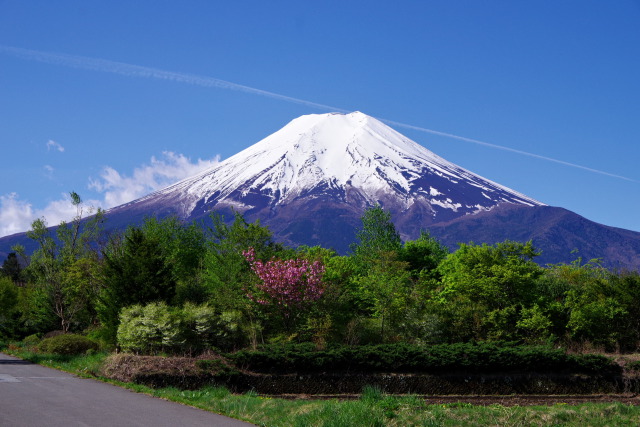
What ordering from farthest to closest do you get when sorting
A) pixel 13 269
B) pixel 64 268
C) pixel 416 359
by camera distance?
pixel 13 269 → pixel 64 268 → pixel 416 359

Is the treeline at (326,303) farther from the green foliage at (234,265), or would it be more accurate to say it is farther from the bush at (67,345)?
the bush at (67,345)

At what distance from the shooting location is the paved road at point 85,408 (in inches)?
476

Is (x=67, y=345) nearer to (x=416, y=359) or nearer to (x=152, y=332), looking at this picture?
(x=152, y=332)

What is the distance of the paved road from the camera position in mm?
12086

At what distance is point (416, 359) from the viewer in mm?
27250

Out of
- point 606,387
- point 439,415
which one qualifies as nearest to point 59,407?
point 439,415

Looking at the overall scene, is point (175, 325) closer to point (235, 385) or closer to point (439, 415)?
point (235, 385)

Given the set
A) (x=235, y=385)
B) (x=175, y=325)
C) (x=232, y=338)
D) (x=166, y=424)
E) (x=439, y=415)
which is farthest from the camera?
(x=232, y=338)

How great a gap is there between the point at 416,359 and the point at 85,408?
1653cm

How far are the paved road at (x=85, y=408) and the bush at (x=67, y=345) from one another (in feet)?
32.0

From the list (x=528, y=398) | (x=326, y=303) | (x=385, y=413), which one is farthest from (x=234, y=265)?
(x=385, y=413)

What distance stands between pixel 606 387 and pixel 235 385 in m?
16.3

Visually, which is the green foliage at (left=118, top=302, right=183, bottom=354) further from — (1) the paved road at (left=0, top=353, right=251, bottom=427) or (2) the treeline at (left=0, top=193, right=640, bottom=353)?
(1) the paved road at (left=0, top=353, right=251, bottom=427)

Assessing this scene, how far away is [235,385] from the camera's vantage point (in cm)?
2459
